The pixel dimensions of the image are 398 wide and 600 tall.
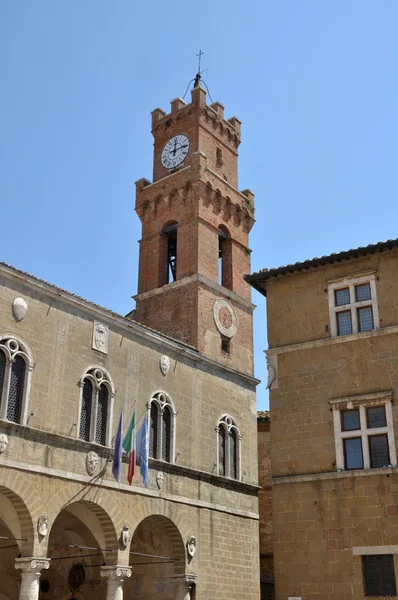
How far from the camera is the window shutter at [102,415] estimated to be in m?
21.6

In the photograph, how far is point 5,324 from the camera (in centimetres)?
1972

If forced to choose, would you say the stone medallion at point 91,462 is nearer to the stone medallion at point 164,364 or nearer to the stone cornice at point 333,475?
the stone medallion at point 164,364

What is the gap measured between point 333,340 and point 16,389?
8628 mm

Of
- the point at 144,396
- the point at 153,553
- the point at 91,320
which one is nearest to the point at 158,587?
the point at 153,553

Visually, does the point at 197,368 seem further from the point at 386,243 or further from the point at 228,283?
the point at 386,243

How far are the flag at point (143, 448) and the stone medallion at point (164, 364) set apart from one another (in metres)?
2.91

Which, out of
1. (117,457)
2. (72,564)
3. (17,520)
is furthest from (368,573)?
(72,564)

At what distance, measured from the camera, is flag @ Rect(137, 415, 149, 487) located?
2122 centimetres

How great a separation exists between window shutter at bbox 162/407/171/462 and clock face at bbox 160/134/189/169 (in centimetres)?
1371

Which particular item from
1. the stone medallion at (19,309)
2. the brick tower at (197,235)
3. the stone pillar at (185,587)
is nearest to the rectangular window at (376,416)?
Result: the stone pillar at (185,587)

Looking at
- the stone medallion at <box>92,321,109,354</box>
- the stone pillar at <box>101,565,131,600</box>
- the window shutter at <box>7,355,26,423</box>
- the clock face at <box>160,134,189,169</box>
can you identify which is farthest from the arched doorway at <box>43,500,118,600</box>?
the clock face at <box>160,134,189,169</box>

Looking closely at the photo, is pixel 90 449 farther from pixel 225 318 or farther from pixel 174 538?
pixel 225 318

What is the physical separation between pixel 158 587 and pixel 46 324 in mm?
9662

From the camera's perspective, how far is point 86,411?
70.5 ft
